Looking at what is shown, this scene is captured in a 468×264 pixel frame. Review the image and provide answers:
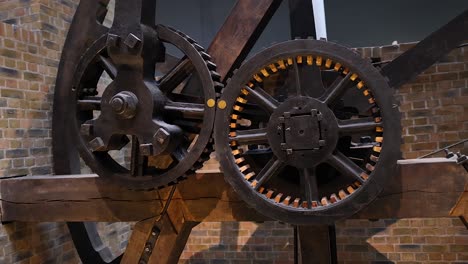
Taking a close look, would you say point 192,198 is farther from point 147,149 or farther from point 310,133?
point 310,133

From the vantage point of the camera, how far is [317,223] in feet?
5.83

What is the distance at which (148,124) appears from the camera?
1.94 m

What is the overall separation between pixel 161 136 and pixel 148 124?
0.38 feet

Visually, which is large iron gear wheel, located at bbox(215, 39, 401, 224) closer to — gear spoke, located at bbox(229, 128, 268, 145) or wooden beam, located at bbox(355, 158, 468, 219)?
gear spoke, located at bbox(229, 128, 268, 145)

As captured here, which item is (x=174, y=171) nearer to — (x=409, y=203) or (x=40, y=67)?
(x=409, y=203)

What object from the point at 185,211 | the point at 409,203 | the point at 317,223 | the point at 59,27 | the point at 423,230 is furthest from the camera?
the point at 423,230

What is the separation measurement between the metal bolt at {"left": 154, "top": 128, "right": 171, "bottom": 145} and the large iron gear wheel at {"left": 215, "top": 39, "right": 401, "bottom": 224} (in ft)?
0.74

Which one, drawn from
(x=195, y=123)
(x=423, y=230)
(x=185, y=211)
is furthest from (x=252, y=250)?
(x=195, y=123)

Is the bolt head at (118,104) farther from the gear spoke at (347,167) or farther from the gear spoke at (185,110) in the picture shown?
the gear spoke at (347,167)

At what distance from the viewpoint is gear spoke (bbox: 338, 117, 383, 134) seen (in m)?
1.72

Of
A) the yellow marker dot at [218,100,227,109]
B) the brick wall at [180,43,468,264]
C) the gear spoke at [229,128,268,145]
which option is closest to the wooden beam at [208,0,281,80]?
the yellow marker dot at [218,100,227,109]

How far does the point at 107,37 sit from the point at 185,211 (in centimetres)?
96

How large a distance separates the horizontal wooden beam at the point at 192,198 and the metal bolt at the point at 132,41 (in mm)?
739

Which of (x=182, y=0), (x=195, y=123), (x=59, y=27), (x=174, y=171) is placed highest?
(x=182, y=0)
